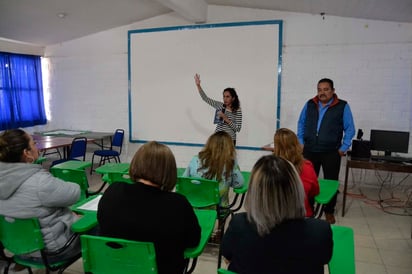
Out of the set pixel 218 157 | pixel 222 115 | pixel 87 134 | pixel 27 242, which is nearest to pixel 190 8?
pixel 222 115

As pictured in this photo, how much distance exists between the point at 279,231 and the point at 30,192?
Answer: 1.30 meters

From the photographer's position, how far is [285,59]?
15.9 ft

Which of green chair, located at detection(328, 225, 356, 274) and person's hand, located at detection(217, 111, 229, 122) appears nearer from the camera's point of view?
green chair, located at detection(328, 225, 356, 274)

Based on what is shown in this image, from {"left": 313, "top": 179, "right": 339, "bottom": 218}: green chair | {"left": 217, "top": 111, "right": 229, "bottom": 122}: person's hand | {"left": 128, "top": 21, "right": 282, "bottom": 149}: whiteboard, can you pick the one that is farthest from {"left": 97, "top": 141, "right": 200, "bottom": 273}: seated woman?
{"left": 128, "top": 21, "right": 282, "bottom": 149}: whiteboard

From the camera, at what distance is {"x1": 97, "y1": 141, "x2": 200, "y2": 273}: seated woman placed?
1330mm

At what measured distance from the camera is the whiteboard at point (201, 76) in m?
4.95

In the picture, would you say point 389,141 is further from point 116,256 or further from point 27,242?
point 27,242

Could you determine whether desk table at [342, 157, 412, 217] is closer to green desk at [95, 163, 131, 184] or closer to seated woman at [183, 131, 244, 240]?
seated woman at [183, 131, 244, 240]

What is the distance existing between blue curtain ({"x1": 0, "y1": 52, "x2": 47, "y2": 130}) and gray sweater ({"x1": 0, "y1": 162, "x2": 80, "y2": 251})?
16.2ft

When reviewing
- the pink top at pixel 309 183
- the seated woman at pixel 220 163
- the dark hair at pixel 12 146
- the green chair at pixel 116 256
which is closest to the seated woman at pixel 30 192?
the dark hair at pixel 12 146

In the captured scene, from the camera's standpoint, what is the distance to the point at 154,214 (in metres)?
1.33

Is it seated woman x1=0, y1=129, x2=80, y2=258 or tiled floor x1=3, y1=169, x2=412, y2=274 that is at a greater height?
seated woman x1=0, y1=129, x2=80, y2=258

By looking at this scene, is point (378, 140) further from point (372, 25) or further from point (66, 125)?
point (66, 125)

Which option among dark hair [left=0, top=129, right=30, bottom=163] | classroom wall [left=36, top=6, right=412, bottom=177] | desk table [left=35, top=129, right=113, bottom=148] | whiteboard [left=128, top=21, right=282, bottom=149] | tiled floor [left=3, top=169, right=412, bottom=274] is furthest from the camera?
desk table [left=35, top=129, right=113, bottom=148]
